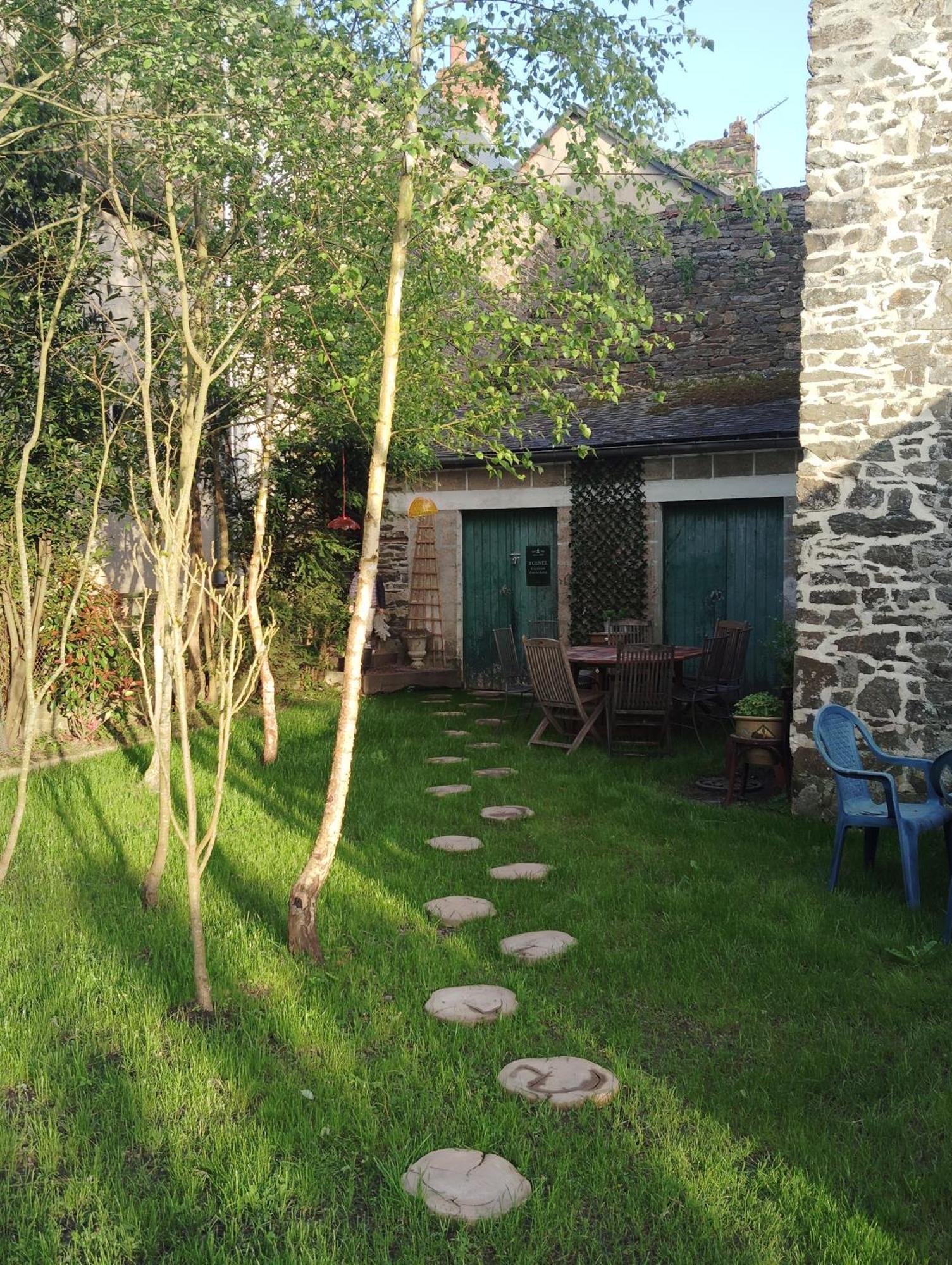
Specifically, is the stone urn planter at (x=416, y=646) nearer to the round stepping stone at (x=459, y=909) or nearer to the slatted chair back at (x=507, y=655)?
the slatted chair back at (x=507, y=655)

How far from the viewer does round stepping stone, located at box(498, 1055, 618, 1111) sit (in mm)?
2938

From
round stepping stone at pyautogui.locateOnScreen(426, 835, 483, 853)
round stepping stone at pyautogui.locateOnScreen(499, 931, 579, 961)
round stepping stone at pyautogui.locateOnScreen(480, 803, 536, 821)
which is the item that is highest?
round stepping stone at pyautogui.locateOnScreen(480, 803, 536, 821)

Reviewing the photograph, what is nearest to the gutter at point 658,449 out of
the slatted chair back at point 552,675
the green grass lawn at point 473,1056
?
the slatted chair back at point 552,675

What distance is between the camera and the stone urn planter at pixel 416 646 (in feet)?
38.7

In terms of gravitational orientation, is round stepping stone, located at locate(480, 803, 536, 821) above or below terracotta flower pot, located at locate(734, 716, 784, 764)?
below

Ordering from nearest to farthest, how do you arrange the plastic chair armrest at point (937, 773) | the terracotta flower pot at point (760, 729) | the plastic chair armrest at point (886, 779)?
the plastic chair armrest at point (886, 779), the plastic chair armrest at point (937, 773), the terracotta flower pot at point (760, 729)

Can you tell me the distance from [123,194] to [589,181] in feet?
13.0

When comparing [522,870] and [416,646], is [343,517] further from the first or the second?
[522,870]

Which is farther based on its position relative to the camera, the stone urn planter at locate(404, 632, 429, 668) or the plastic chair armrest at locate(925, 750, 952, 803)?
the stone urn planter at locate(404, 632, 429, 668)

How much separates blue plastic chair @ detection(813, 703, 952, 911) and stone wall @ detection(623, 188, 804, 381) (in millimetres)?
7090

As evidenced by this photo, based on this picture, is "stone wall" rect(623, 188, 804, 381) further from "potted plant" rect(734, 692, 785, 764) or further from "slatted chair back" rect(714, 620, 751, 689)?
"potted plant" rect(734, 692, 785, 764)

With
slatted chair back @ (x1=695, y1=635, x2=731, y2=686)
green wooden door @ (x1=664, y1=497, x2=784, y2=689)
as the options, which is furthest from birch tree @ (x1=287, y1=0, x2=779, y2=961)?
green wooden door @ (x1=664, y1=497, x2=784, y2=689)

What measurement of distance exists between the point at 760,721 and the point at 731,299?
7.15 m

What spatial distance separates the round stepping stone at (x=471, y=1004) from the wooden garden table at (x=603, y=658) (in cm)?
428
